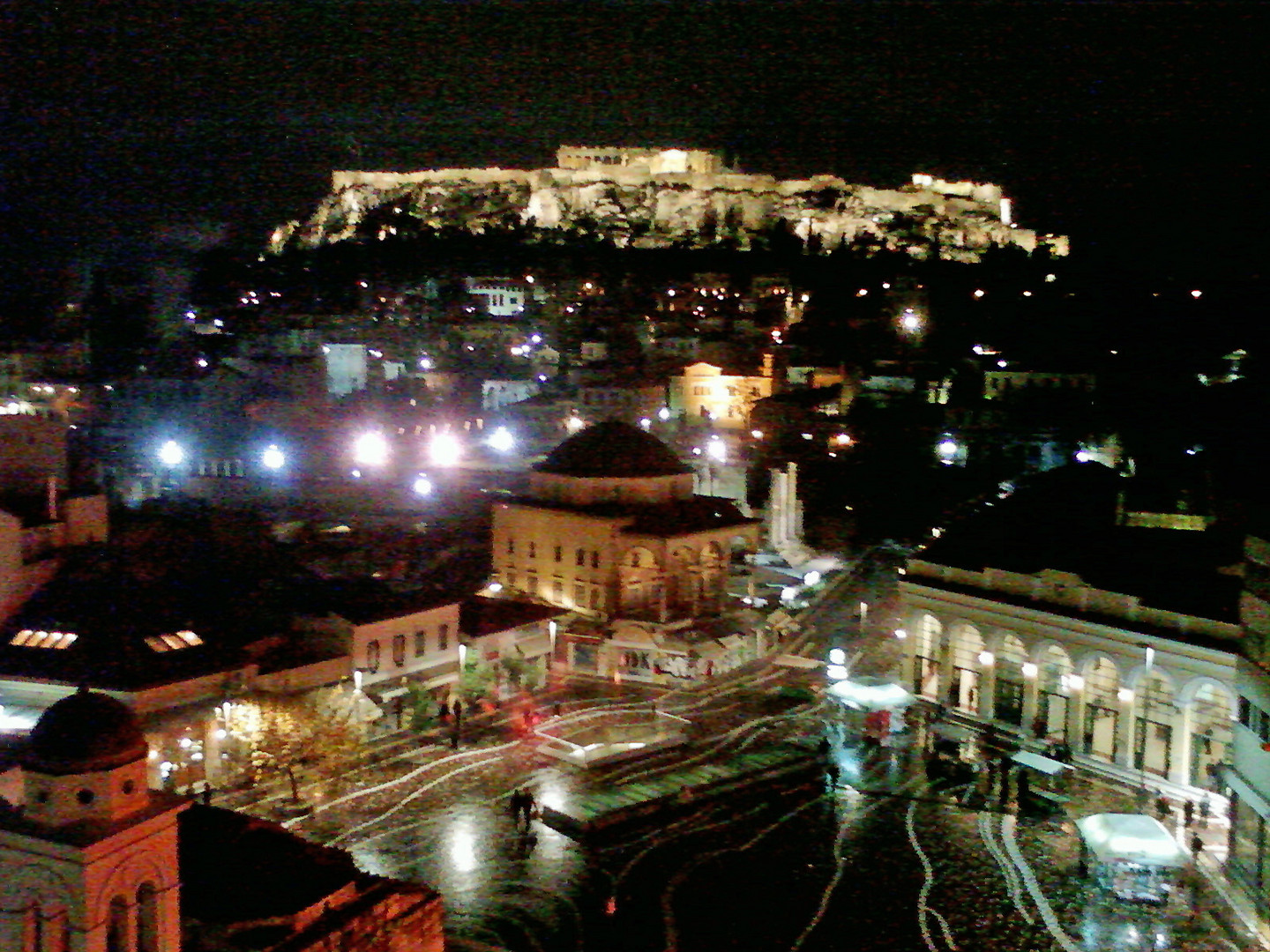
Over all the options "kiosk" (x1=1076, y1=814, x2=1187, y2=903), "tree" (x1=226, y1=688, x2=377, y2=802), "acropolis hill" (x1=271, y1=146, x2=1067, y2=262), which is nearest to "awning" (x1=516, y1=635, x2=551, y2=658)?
"tree" (x1=226, y1=688, x2=377, y2=802)

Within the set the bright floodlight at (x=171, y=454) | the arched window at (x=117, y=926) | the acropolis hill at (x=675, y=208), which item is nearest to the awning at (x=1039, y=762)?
the arched window at (x=117, y=926)

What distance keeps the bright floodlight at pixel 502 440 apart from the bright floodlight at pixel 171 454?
1552 cm

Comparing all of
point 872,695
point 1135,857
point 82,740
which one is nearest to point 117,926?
point 82,740

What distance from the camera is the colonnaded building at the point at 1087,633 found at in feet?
76.9

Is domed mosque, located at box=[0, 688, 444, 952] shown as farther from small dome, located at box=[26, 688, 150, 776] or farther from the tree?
the tree

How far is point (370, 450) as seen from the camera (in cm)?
5609

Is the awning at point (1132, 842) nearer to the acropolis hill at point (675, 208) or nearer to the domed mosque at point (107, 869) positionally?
the domed mosque at point (107, 869)

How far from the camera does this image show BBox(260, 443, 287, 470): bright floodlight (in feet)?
173

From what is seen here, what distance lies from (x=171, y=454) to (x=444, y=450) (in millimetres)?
13394

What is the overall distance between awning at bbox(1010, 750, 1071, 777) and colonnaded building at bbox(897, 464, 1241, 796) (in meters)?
2.26

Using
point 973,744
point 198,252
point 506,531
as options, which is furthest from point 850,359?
point 198,252

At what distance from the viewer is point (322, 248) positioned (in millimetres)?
107438

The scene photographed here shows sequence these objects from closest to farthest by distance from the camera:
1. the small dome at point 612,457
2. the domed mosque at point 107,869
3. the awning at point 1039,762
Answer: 1. the domed mosque at point 107,869
2. the awning at point 1039,762
3. the small dome at point 612,457

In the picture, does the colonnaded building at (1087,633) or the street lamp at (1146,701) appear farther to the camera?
the street lamp at (1146,701)
